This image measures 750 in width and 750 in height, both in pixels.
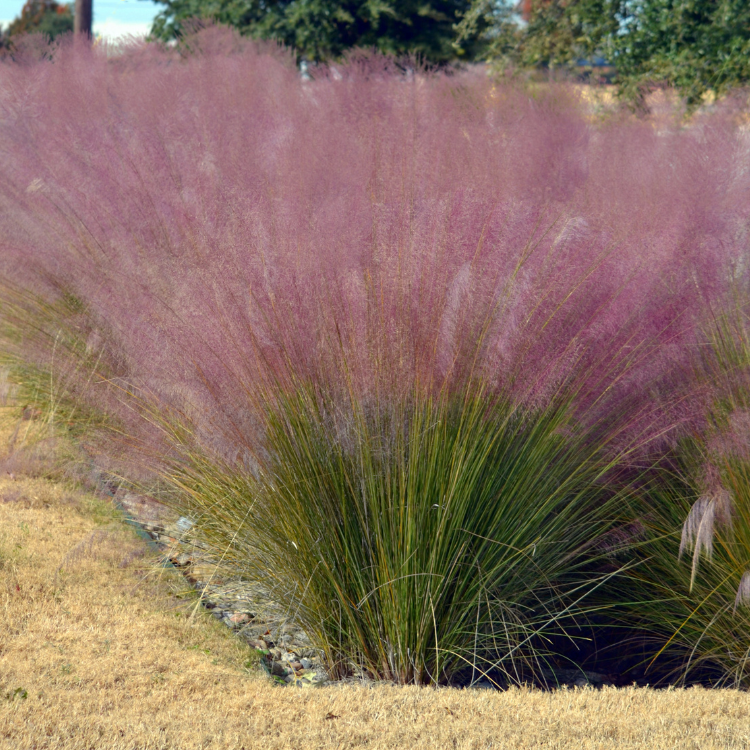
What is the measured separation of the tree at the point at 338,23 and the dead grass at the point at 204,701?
14357 millimetres

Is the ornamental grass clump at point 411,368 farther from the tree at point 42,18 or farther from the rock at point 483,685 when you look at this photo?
the tree at point 42,18

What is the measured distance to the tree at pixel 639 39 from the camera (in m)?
8.06

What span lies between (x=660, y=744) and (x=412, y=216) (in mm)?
1747

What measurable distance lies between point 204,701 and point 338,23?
16.2m

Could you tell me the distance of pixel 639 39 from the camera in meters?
8.98

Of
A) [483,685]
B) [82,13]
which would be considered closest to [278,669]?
[483,685]

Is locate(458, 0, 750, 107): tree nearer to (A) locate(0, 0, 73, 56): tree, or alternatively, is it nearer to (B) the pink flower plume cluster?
(B) the pink flower plume cluster

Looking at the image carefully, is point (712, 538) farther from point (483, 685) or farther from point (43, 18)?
point (43, 18)

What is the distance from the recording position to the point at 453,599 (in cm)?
269

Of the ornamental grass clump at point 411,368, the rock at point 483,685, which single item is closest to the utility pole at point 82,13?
the ornamental grass clump at point 411,368

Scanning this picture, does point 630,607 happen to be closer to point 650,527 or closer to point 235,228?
point 650,527

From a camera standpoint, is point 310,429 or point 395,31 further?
point 395,31

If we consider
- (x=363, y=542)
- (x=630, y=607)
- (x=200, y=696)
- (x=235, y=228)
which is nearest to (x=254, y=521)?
(x=363, y=542)

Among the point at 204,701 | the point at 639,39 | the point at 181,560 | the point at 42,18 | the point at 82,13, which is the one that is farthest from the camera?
the point at 42,18
